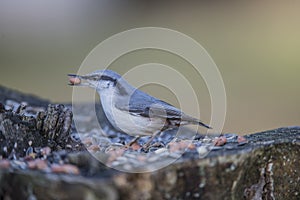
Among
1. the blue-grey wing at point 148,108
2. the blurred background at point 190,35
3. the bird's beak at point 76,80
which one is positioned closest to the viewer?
the blue-grey wing at point 148,108

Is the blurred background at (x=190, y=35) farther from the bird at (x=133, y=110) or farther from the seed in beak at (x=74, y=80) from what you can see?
the seed in beak at (x=74, y=80)

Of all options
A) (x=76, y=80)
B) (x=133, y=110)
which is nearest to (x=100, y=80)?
(x=76, y=80)

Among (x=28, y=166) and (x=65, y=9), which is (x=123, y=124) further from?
(x=65, y=9)

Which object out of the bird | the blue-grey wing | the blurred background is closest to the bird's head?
the bird

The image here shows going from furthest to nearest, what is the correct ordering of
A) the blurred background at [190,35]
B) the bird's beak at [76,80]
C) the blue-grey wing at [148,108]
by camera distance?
the blurred background at [190,35] < the bird's beak at [76,80] < the blue-grey wing at [148,108]

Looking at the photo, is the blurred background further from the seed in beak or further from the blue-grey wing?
the seed in beak

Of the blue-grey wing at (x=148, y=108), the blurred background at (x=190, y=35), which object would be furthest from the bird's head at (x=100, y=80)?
the blurred background at (x=190, y=35)
